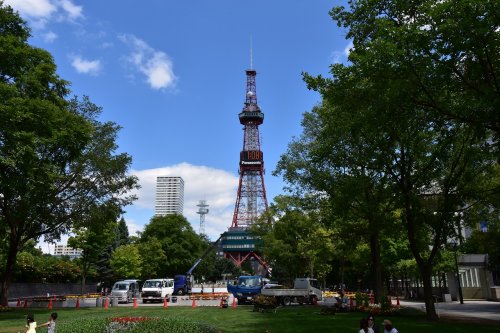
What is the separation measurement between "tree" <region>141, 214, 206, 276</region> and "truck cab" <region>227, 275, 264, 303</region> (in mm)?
40160

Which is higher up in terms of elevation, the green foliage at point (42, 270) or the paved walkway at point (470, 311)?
the green foliage at point (42, 270)

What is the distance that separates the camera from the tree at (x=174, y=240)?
245 feet

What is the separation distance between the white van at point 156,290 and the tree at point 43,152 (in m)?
10.4

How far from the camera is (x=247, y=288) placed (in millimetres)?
33938

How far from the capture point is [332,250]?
42.9m

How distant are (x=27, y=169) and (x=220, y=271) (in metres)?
120

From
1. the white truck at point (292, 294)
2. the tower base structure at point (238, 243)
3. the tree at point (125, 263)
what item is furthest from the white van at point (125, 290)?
the tower base structure at point (238, 243)

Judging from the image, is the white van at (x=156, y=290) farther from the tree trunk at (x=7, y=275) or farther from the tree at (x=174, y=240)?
the tree at (x=174, y=240)

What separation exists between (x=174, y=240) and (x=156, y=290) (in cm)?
3828

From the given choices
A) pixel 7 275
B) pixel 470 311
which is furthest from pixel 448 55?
pixel 7 275

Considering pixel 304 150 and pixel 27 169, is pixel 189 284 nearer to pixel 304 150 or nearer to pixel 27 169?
pixel 304 150

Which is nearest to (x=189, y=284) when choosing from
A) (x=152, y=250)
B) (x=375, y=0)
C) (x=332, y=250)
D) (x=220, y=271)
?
(x=152, y=250)

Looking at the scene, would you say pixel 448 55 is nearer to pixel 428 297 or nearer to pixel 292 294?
pixel 428 297

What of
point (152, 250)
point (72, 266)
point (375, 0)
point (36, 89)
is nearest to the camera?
point (375, 0)
